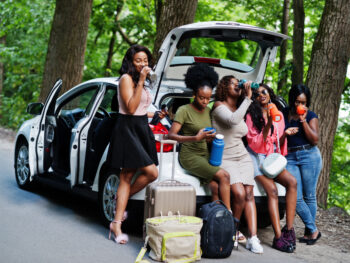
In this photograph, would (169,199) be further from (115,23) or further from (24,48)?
(24,48)

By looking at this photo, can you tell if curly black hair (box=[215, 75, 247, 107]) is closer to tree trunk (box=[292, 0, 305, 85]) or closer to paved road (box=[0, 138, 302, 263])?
paved road (box=[0, 138, 302, 263])

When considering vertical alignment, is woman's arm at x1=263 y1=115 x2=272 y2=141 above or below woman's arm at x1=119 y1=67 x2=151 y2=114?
below

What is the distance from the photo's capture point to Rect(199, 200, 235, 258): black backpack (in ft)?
16.9

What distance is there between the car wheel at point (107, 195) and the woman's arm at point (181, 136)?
2.62 feet

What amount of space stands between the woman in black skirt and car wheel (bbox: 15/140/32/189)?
9.31 ft

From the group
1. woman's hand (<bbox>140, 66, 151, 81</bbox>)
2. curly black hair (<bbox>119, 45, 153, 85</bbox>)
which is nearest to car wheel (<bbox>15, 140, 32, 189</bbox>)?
curly black hair (<bbox>119, 45, 153, 85</bbox>)

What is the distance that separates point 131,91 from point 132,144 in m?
0.54

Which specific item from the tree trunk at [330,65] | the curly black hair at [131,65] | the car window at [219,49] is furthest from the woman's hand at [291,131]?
the car window at [219,49]

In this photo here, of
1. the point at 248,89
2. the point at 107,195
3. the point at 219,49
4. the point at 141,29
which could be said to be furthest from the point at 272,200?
the point at 141,29

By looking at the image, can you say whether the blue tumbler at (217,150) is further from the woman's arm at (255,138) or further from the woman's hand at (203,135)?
the woman's arm at (255,138)

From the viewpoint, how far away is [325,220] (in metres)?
7.89

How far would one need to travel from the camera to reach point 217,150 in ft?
18.3

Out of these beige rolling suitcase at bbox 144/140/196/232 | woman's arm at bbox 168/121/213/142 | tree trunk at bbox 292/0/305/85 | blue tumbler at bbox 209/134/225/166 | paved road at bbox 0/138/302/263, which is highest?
tree trunk at bbox 292/0/305/85

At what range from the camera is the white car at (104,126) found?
5934 mm
